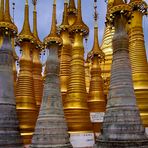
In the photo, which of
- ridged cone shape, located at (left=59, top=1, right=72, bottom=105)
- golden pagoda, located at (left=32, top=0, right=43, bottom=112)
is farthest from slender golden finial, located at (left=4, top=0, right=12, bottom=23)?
golden pagoda, located at (left=32, top=0, right=43, bottom=112)

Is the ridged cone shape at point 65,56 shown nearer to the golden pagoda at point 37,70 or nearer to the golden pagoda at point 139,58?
the golden pagoda at point 37,70

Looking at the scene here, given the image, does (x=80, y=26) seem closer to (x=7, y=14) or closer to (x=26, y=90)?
(x=7, y=14)

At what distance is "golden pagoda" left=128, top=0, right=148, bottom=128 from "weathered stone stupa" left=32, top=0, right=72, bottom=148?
4333 mm

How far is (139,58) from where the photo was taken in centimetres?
1777

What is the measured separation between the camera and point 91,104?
21.8m

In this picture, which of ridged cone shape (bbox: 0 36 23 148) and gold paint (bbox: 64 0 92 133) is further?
gold paint (bbox: 64 0 92 133)

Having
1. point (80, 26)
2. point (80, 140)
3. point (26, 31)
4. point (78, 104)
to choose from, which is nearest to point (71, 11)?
point (26, 31)

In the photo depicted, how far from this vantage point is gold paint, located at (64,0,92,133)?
18875 millimetres

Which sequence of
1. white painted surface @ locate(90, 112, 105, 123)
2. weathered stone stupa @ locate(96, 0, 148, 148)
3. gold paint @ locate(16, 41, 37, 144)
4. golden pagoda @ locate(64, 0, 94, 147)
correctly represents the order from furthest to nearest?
white painted surface @ locate(90, 112, 105, 123) → gold paint @ locate(16, 41, 37, 144) → golden pagoda @ locate(64, 0, 94, 147) → weathered stone stupa @ locate(96, 0, 148, 148)

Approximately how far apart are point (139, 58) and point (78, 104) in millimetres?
4715

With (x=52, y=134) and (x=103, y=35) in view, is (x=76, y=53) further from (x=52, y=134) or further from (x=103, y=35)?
(x=103, y=35)

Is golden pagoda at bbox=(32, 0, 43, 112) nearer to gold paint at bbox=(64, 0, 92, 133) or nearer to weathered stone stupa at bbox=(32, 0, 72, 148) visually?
gold paint at bbox=(64, 0, 92, 133)

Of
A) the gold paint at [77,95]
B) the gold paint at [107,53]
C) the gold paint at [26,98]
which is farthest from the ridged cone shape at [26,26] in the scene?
the gold paint at [107,53]

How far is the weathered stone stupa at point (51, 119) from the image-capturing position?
50.9ft
